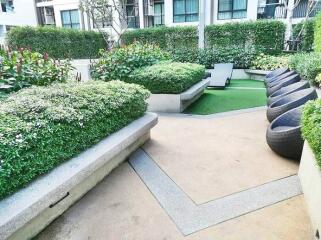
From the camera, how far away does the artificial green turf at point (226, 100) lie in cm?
613

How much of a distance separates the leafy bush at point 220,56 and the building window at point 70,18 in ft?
46.5

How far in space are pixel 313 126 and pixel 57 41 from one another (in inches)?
524

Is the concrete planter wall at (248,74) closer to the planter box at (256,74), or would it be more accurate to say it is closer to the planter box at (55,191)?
the planter box at (256,74)

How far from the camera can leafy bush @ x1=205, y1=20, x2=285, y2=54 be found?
12.1 meters

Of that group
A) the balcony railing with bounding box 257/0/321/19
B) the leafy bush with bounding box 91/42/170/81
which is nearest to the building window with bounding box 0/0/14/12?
the leafy bush with bounding box 91/42/170/81

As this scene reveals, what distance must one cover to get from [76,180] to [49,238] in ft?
1.75

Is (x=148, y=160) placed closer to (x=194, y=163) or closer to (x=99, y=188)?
(x=194, y=163)

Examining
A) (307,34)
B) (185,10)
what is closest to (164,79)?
(307,34)

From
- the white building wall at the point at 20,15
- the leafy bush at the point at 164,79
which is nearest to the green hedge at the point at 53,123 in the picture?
the leafy bush at the point at 164,79

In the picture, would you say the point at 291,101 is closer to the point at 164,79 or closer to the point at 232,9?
the point at 164,79

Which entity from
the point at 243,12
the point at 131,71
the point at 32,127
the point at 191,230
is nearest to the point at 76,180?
the point at 32,127

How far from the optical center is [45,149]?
92.5 inches

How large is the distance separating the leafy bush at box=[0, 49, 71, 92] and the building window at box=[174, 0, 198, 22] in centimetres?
1547

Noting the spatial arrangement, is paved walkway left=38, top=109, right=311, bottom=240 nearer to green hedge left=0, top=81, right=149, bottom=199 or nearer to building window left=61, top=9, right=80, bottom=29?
green hedge left=0, top=81, right=149, bottom=199
